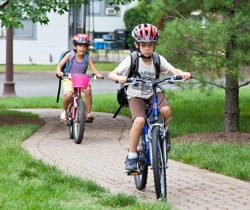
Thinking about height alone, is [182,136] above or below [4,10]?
below

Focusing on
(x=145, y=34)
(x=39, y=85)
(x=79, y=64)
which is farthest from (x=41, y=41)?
(x=145, y=34)

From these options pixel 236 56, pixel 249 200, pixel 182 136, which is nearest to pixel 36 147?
pixel 182 136

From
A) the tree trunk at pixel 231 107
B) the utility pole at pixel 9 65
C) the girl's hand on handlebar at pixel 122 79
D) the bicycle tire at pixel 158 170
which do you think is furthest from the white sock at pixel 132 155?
the utility pole at pixel 9 65

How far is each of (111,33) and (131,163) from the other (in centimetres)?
4155

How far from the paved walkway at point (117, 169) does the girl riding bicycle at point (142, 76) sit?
0.50 meters

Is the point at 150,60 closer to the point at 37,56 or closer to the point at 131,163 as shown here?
the point at 131,163

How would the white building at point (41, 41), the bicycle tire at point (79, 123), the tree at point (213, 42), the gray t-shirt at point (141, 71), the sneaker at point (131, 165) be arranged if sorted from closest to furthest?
1. the sneaker at point (131, 165)
2. the gray t-shirt at point (141, 71)
3. the tree at point (213, 42)
4. the bicycle tire at point (79, 123)
5. the white building at point (41, 41)

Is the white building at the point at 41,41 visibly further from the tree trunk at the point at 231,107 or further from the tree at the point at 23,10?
the tree trunk at the point at 231,107

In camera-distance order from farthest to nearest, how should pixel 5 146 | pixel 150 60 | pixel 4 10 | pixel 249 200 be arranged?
pixel 4 10 < pixel 5 146 < pixel 150 60 < pixel 249 200

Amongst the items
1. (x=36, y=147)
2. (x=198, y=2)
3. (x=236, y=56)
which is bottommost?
(x=36, y=147)

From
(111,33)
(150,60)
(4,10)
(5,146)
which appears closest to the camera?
(150,60)

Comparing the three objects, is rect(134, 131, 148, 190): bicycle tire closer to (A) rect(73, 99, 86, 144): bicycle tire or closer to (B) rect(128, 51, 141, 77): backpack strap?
(B) rect(128, 51, 141, 77): backpack strap

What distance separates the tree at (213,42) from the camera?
10539 mm

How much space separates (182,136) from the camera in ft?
38.3
